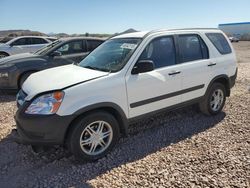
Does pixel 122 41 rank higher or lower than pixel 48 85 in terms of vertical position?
higher

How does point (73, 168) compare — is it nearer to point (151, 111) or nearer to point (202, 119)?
point (151, 111)

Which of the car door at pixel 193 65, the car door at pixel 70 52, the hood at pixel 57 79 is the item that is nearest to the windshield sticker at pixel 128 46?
the hood at pixel 57 79

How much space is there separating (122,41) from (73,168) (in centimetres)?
230

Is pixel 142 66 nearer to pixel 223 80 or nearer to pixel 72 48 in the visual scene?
pixel 223 80

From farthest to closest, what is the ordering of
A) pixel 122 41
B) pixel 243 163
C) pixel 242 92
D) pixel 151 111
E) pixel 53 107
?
pixel 242 92 → pixel 122 41 → pixel 151 111 → pixel 243 163 → pixel 53 107

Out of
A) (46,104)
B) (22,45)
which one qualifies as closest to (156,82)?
(46,104)

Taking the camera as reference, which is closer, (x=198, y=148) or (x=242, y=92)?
(x=198, y=148)

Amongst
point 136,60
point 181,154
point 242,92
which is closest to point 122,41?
point 136,60

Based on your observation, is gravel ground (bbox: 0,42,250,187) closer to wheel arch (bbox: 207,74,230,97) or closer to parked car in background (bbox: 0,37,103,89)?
wheel arch (bbox: 207,74,230,97)

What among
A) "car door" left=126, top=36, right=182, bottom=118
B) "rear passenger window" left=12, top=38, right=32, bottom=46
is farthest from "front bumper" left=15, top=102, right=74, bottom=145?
"rear passenger window" left=12, top=38, right=32, bottom=46

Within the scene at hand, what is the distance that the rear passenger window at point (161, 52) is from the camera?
4602 millimetres

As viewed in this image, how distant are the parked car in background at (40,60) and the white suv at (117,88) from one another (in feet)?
10.6

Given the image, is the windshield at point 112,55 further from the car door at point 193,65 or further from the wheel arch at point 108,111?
the car door at point 193,65

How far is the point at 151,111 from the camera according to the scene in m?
4.61
